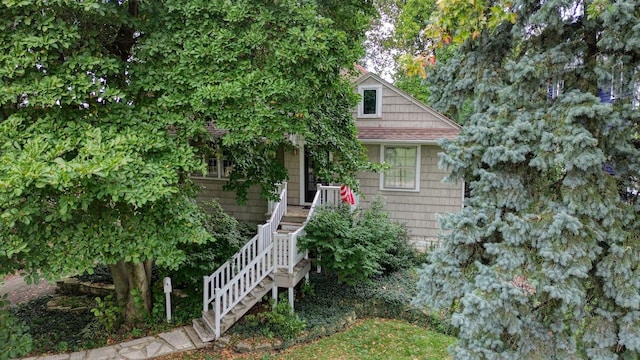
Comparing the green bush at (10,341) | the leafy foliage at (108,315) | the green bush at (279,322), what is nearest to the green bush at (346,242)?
the green bush at (279,322)

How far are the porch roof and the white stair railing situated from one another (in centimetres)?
399

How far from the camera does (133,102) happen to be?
552 cm

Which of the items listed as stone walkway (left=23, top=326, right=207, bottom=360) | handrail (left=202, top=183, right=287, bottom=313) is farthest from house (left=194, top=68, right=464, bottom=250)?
stone walkway (left=23, top=326, right=207, bottom=360)

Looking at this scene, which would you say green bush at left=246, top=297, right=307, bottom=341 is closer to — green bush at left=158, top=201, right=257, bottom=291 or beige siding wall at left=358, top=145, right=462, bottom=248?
green bush at left=158, top=201, right=257, bottom=291

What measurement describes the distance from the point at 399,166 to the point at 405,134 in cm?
96

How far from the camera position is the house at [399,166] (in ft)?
35.9

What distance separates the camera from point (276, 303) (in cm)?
758

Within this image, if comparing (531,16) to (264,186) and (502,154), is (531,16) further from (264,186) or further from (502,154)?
(264,186)

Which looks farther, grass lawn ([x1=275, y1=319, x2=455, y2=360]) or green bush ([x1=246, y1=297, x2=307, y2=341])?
green bush ([x1=246, y1=297, x2=307, y2=341])

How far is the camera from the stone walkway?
6.47 m

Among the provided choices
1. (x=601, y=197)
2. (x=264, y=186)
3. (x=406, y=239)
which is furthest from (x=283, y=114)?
(x=406, y=239)

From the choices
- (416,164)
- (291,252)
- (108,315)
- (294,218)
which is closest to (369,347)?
(291,252)

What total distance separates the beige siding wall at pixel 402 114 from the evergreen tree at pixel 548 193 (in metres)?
6.98

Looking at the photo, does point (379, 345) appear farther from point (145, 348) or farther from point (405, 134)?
point (405, 134)
